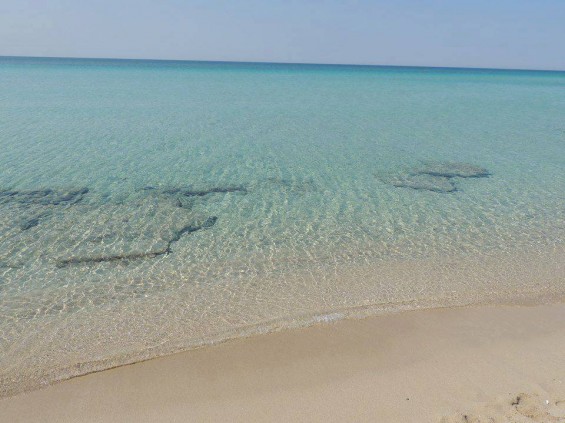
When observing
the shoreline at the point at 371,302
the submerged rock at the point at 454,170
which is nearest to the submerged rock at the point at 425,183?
the submerged rock at the point at 454,170

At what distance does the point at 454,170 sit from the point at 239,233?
8049 millimetres

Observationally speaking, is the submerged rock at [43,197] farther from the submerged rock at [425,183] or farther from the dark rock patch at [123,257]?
the submerged rock at [425,183]

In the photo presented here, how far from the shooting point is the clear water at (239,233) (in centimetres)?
616

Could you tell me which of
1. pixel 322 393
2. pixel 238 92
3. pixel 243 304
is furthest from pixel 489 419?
pixel 238 92

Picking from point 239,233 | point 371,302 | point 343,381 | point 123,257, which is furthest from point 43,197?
point 343,381

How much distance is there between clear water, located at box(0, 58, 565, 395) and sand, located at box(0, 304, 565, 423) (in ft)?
1.23

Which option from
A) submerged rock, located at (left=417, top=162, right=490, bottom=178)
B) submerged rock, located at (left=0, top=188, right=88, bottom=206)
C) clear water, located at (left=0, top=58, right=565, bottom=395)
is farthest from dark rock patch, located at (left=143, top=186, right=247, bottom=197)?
submerged rock, located at (left=417, top=162, right=490, bottom=178)

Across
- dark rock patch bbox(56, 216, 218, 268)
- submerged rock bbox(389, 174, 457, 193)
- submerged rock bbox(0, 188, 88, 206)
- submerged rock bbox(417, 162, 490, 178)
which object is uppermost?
submerged rock bbox(0, 188, 88, 206)

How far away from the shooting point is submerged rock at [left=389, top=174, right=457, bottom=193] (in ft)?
38.7

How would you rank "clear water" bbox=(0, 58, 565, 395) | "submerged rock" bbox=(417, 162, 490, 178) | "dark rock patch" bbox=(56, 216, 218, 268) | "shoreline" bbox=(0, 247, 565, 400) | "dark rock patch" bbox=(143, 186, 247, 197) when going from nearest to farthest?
"shoreline" bbox=(0, 247, 565, 400) < "clear water" bbox=(0, 58, 565, 395) < "dark rock patch" bbox=(56, 216, 218, 268) < "dark rock patch" bbox=(143, 186, 247, 197) < "submerged rock" bbox=(417, 162, 490, 178)

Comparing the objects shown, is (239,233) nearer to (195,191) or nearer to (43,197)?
(195,191)

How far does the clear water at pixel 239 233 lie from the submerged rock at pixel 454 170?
0.13 meters

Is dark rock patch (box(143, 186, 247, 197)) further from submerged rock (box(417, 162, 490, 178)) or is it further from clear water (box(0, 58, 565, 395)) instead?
submerged rock (box(417, 162, 490, 178))

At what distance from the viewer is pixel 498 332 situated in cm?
598
